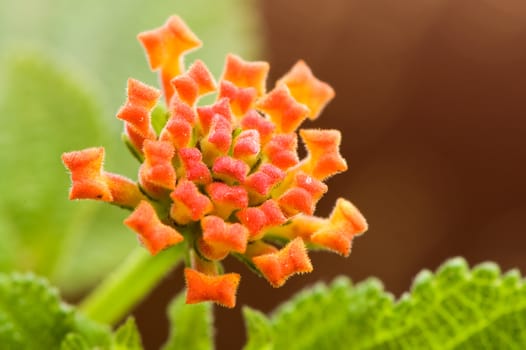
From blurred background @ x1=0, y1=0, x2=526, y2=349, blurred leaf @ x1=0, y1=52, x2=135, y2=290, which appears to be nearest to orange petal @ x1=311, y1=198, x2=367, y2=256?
blurred leaf @ x1=0, y1=52, x2=135, y2=290

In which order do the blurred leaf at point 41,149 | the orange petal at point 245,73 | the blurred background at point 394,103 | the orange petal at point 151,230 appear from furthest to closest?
the blurred background at point 394,103, the blurred leaf at point 41,149, the orange petal at point 245,73, the orange petal at point 151,230

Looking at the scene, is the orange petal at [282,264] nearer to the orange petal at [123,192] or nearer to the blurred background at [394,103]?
the orange petal at [123,192]

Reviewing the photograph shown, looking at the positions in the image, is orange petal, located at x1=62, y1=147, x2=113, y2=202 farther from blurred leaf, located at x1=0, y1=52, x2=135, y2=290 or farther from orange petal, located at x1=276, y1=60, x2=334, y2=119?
blurred leaf, located at x1=0, y1=52, x2=135, y2=290

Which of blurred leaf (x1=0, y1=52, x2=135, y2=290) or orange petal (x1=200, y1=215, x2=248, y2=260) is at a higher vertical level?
blurred leaf (x1=0, y1=52, x2=135, y2=290)

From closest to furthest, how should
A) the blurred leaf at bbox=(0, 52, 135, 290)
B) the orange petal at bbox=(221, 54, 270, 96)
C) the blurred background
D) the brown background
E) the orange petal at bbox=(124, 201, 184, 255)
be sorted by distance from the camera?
the orange petal at bbox=(124, 201, 184, 255)
the orange petal at bbox=(221, 54, 270, 96)
the blurred leaf at bbox=(0, 52, 135, 290)
the blurred background
the brown background

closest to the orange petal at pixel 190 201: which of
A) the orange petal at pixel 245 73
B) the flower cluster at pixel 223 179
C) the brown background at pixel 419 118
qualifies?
the flower cluster at pixel 223 179

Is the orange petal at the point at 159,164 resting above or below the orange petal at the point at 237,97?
below
